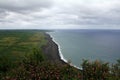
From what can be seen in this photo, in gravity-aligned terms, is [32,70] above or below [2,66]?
above

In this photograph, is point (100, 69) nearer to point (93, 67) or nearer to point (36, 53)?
point (93, 67)

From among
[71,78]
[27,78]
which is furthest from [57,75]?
[27,78]

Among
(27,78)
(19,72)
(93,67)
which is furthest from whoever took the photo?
(93,67)

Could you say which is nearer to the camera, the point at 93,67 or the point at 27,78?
the point at 27,78

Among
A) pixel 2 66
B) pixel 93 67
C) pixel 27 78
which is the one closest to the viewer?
pixel 27 78

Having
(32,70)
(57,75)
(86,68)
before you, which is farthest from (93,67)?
(32,70)

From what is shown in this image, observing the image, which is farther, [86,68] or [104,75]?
[86,68]

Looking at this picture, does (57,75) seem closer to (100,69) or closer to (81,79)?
(81,79)

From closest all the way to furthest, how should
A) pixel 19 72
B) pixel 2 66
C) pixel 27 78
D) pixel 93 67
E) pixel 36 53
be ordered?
pixel 27 78 < pixel 19 72 < pixel 93 67 < pixel 2 66 < pixel 36 53

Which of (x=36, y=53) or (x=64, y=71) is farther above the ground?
(x=64, y=71)
